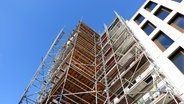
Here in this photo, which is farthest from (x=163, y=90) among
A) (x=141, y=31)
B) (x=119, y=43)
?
(x=119, y=43)

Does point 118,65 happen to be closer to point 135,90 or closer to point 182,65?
point 135,90

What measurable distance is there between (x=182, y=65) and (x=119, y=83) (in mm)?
5293

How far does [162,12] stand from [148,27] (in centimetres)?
159

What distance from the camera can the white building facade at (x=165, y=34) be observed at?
45.2 feet

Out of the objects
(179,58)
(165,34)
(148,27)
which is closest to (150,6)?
(148,27)

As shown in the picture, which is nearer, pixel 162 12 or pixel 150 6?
pixel 162 12

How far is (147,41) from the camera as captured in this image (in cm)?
1820

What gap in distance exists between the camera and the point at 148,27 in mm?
19766

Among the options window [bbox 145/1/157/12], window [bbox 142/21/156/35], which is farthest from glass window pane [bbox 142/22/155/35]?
window [bbox 145/1/157/12]

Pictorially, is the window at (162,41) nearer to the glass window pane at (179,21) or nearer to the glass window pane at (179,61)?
the glass window pane at (179,21)

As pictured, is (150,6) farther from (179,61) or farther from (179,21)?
(179,61)

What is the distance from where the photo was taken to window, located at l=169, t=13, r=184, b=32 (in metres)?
15.5

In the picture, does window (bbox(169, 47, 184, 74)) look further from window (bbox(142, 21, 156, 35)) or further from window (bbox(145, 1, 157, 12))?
window (bbox(145, 1, 157, 12))

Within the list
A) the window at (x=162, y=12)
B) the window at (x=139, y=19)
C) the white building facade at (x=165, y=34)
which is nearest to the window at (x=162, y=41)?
the white building facade at (x=165, y=34)
